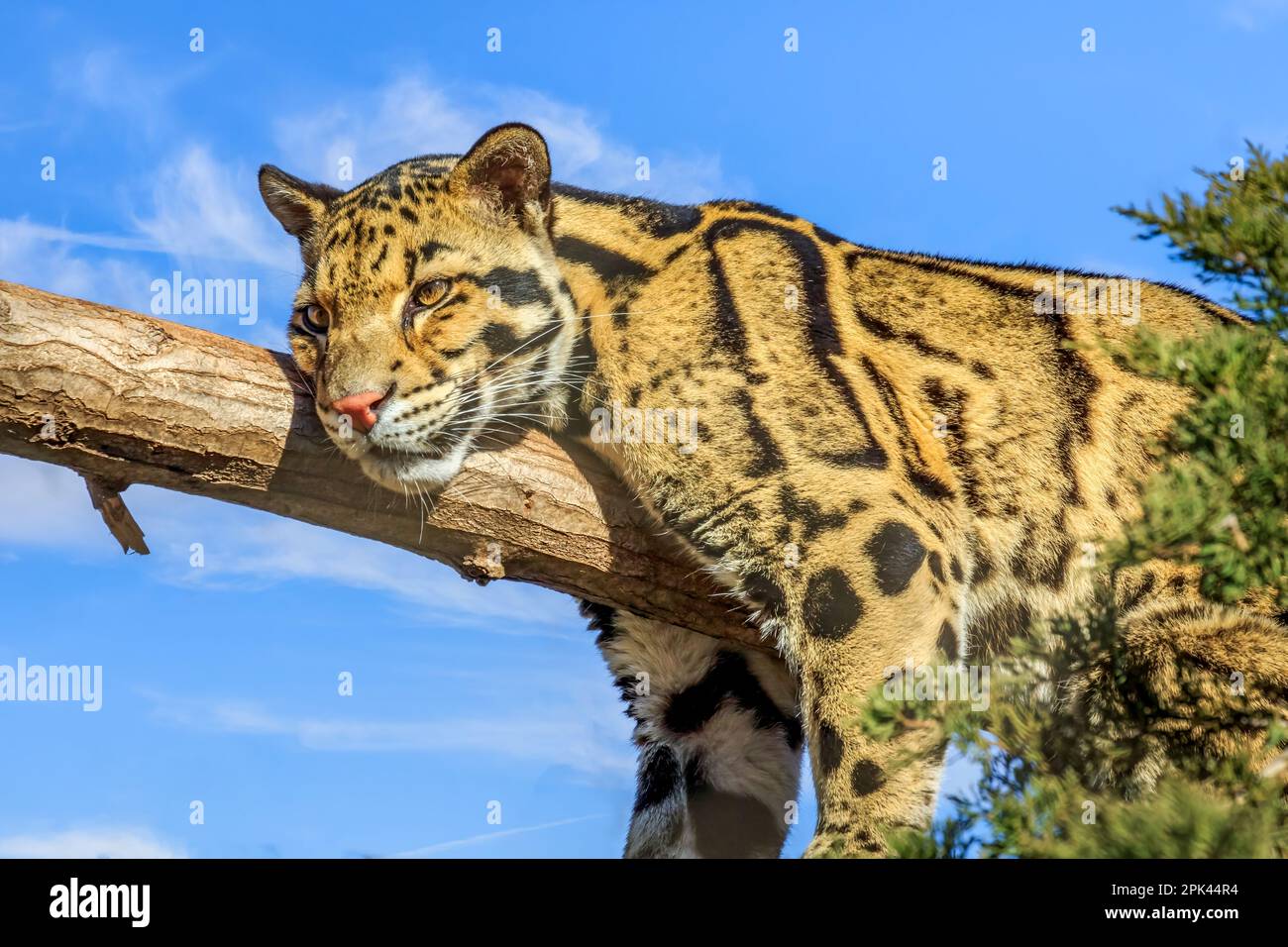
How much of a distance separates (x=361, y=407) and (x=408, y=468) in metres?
0.39

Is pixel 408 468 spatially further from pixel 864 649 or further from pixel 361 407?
pixel 864 649

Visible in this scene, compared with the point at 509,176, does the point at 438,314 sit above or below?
below

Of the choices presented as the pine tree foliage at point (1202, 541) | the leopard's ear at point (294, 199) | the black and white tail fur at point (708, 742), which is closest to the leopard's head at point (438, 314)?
the leopard's ear at point (294, 199)

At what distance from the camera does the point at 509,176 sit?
6590 millimetres

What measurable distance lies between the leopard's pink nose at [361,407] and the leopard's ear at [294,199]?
1.61m

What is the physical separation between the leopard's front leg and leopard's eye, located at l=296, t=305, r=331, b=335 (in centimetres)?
272

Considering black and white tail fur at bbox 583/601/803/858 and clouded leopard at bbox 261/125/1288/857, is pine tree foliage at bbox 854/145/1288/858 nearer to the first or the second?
clouded leopard at bbox 261/125/1288/857

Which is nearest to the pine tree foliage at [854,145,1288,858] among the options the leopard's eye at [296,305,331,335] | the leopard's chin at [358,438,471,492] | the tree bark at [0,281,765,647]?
the tree bark at [0,281,765,647]

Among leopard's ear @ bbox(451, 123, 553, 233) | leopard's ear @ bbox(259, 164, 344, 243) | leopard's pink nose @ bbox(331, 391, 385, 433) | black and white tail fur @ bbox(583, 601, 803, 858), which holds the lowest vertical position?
black and white tail fur @ bbox(583, 601, 803, 858)

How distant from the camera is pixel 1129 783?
16.6ft

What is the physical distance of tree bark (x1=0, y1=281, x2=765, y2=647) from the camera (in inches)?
228

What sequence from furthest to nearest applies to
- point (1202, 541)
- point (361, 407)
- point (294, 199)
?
1. point (294, 199)
2. point (361, 407)
3. point (1202, 541)

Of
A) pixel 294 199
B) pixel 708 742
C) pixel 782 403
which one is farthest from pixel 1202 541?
pixel 294 199
